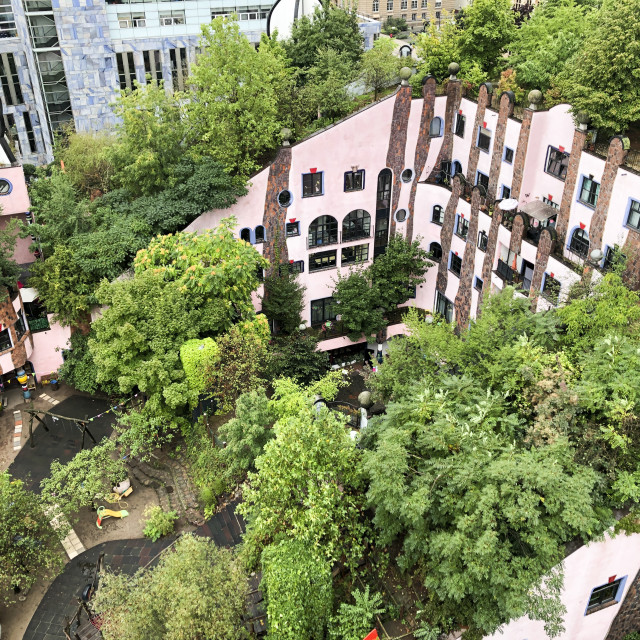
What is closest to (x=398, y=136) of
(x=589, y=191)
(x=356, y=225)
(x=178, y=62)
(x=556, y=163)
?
(x=356, y=225)

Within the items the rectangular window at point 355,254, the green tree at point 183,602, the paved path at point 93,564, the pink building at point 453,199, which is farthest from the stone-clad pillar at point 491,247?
the green tree at point 183,602

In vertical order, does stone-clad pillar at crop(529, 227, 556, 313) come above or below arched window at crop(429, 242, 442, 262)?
above

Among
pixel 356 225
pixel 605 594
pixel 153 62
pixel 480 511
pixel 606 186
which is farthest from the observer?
pixel 153 62

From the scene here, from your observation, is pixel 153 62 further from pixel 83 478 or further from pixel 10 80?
pixel 83 478

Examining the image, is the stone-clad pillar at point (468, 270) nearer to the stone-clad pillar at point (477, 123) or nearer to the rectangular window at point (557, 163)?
the stone-clad pillar at point (477, 123)

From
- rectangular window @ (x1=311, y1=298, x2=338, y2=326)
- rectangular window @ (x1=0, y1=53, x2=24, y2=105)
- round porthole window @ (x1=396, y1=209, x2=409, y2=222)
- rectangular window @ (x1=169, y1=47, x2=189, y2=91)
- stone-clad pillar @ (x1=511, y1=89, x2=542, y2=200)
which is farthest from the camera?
rectangular window @ (x1=169, y1=47, x2=189, y2=91)

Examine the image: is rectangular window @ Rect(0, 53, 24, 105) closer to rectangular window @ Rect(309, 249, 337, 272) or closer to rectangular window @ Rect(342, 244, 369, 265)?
rectangular window @ Rect(309, 249, 337, 272)

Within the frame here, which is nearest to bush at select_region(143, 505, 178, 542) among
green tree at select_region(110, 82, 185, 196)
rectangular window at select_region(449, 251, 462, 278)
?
green tree at select_region(110, 82, 185, 196)
